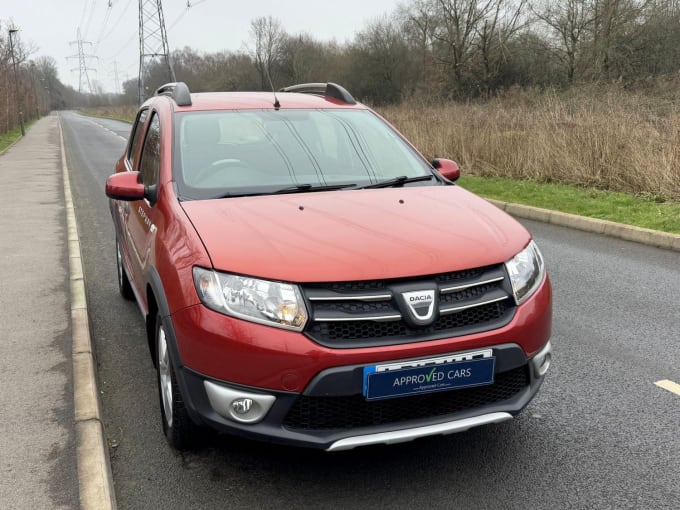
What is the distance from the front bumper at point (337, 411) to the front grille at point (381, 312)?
0.14 m

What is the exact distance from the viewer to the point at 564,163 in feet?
39.3

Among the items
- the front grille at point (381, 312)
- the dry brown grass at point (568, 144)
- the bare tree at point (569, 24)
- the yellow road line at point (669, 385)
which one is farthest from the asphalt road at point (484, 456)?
the bare tree at point (569, 24)

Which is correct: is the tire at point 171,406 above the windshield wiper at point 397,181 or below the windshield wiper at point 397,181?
below

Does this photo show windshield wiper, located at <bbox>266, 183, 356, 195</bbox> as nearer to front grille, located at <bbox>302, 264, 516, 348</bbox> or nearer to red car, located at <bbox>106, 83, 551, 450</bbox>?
red car, located at <bbox>106, 83, 551, 450</bbox>

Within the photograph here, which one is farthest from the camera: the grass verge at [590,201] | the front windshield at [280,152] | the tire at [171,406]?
the grass verge at [590,201]

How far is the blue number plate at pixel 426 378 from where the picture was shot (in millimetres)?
2518

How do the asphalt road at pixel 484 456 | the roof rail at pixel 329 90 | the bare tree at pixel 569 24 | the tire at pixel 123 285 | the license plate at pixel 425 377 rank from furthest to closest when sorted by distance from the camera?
the bare tree at pixel 569 24
the tire at pixel 123 285
the roof rail at pixel 329 90
the asphalt road at pixel 484 456
the license plate at pixel 425 377

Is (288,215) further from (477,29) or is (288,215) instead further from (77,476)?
(477,29)

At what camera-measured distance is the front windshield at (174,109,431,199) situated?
3609 millimetres

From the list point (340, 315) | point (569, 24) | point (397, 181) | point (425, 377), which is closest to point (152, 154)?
point (397, 181)

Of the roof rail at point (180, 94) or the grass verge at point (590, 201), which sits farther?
the grass verge at point (590, 201)

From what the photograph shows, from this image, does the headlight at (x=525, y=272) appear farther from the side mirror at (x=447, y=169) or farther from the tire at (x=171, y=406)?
the tire at (x=171, y=406)

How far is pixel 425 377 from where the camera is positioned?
2576 millimetres

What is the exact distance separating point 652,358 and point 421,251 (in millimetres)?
2416
